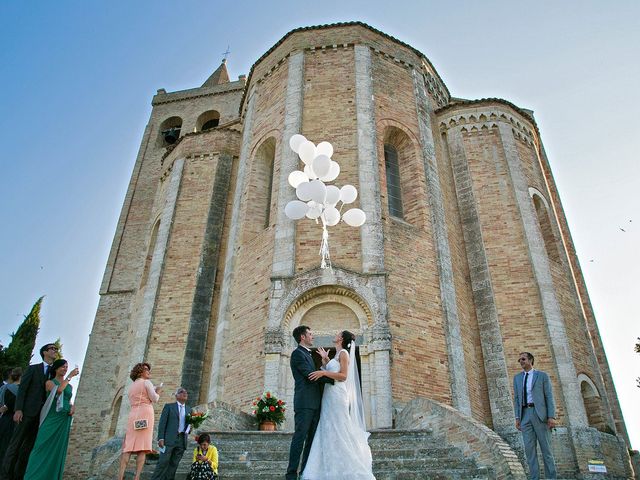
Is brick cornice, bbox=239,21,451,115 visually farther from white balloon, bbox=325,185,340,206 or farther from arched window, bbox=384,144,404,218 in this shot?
white balloon, bbox=325,185,340,206

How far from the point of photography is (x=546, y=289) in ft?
48.4

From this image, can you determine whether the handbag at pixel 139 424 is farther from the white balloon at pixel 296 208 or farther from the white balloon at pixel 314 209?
the white balloon at pixel 314 209

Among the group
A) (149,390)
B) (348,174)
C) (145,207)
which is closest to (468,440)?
(149,390)

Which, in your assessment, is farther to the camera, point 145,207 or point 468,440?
point 145,207

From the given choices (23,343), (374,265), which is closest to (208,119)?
(23,343)

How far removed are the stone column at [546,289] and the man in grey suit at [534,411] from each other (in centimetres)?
668

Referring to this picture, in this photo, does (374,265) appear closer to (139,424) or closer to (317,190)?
(317,190)

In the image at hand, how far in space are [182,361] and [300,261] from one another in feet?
15.7

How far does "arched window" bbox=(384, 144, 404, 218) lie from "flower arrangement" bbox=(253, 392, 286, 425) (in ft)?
20.7

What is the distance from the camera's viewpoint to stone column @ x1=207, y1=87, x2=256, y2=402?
13.3 metres

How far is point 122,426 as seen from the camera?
1409cm

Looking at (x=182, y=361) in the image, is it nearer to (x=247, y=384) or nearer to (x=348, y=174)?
(x=247, y=384)

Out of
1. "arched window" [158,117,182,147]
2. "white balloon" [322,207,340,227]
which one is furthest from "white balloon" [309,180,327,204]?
"arched window" [158,117,182,147]

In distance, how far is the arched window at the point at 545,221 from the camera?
16.9 metres
